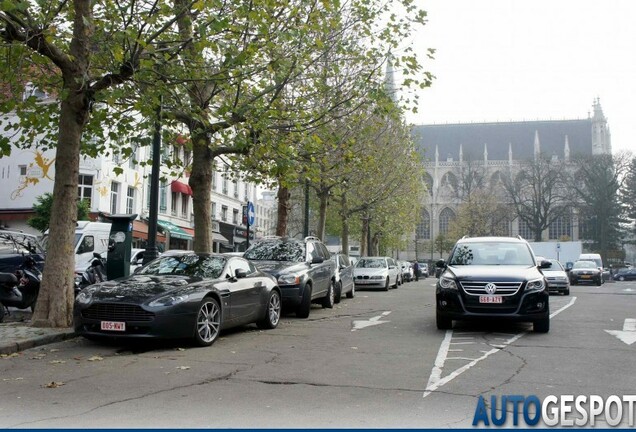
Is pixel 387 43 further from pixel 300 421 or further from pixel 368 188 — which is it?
pixel 368 188

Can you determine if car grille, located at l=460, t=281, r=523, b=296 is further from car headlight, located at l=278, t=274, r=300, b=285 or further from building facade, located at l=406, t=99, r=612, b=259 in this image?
building facade, located at l=406, t=99, r=612, b=259

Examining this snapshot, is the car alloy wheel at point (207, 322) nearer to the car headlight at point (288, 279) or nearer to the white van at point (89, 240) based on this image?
the car headlight at point (288, 279)

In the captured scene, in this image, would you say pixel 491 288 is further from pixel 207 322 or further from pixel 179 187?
pixel 179 187

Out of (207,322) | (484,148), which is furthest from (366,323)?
(484,148)

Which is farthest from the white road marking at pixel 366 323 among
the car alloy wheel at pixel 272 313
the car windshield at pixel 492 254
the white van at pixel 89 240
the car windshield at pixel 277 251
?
the white van at pixel 89 240

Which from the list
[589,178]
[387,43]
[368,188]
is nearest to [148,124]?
[387,43]

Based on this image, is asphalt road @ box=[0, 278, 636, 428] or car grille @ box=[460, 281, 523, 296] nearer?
asphalt road @ box=[0, 278, 636, 428]

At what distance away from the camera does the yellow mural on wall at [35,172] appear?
104ft

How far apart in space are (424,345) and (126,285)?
4.64 metres

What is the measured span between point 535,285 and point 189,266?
589 centimetres

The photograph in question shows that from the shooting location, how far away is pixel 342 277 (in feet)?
60.3

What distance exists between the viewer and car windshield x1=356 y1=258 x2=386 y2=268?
27.1 m

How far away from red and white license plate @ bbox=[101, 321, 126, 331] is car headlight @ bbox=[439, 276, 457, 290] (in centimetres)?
539

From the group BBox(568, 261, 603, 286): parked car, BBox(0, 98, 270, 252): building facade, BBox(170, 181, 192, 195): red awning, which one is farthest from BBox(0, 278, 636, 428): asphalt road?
BBox(568, 261, 603, 286): parked car
